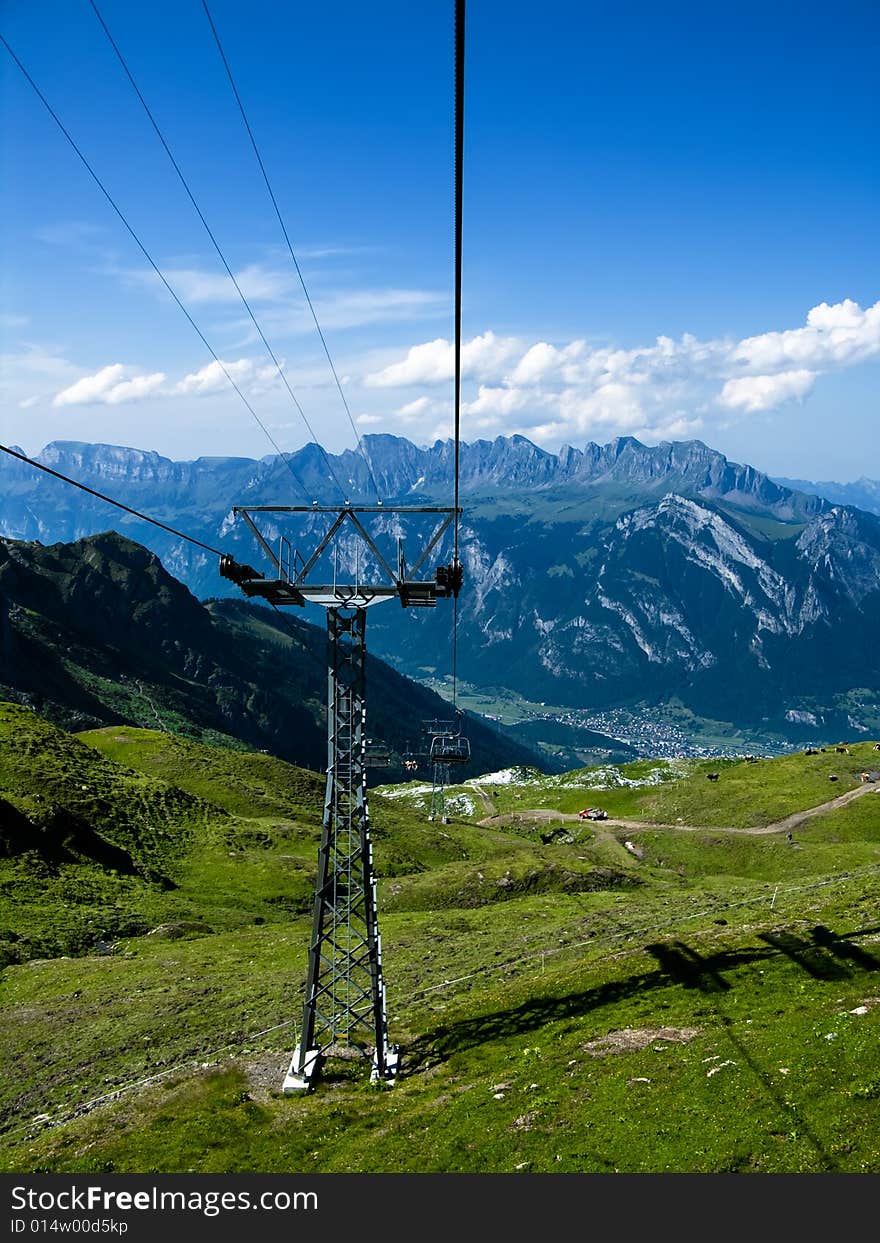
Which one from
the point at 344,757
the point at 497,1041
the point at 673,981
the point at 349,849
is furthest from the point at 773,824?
the point at 344,757

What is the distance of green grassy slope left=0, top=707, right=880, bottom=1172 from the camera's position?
86.4ft

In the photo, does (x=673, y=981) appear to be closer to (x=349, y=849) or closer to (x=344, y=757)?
(x=349, y=849)

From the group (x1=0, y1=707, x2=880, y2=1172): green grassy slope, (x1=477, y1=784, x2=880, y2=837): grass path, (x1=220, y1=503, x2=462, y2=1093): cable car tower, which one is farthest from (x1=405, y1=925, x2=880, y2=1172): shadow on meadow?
(x1=477, y1=784, x2=880, y2=837): grass path

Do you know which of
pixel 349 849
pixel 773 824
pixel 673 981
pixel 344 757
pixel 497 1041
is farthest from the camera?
pixel 773 824

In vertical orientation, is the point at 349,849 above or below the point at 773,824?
above

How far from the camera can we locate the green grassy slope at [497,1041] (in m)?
26.3

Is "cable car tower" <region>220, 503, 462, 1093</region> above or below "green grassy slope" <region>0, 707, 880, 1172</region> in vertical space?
above

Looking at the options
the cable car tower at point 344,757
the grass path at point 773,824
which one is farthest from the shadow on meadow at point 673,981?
the grass path at point 773,824

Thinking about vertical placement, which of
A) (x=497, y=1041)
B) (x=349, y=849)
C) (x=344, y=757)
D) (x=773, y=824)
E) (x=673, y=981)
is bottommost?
(x=773, y=824)

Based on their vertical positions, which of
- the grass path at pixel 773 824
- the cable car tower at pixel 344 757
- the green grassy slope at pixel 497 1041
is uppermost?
the cable car tower at pixel 344 757

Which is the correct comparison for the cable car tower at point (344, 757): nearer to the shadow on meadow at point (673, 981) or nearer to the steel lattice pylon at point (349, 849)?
Result: the steel lattice pylon at point (349, 849)

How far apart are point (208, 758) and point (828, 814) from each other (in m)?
122

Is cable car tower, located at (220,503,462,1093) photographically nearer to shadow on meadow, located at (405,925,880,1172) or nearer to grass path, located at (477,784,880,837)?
shadow on meadow, located at (405,925,880,1172)

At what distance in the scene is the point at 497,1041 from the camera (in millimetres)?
39156
